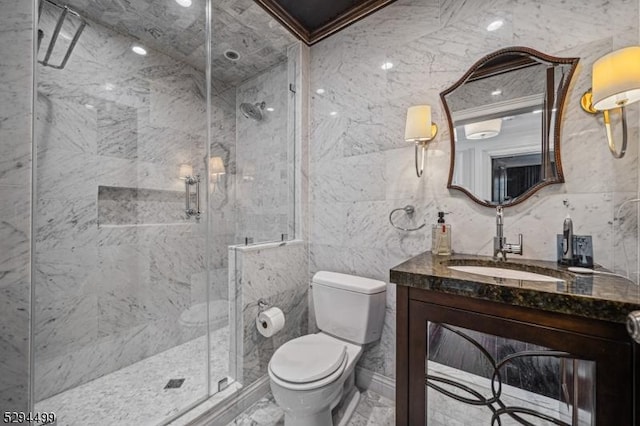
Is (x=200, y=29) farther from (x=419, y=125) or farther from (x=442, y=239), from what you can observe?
(x=442, y=239)

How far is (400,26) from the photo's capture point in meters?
1.61

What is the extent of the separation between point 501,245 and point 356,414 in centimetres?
125

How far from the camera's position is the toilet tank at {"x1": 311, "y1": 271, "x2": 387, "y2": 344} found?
1.48 m

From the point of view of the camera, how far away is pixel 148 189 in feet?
6.55

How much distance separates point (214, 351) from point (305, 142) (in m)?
1.63

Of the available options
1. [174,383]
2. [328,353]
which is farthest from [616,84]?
[174,383]

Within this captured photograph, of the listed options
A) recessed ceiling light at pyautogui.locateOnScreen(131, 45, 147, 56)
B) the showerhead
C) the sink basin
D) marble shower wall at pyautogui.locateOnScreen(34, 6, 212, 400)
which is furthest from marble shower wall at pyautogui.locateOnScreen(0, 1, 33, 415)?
the sink basin

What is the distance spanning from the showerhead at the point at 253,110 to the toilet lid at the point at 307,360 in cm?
184

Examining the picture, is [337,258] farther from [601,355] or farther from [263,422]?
[601,355]

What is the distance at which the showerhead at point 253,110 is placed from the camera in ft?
7.36

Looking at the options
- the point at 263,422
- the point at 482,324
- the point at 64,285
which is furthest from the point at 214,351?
the point at 482,324

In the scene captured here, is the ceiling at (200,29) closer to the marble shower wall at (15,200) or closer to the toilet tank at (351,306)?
the marble shower wall at (15,200)

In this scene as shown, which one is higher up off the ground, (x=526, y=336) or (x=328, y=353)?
(x=526, y=336)

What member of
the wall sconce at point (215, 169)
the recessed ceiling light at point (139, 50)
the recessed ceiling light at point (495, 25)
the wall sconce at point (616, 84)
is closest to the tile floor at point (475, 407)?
the wall sconce at point (616, 84)
